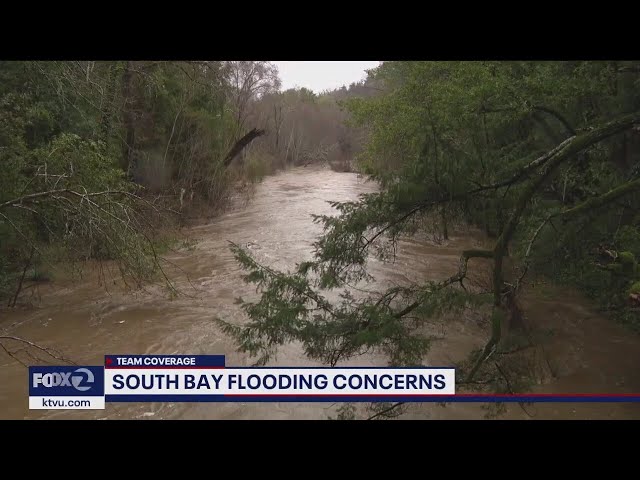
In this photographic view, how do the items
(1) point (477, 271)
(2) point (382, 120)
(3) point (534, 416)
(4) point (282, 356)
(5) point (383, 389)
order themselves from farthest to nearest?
(2) point (382, 120), (1) point (477, 271), (4) point (282, 356), (3) point (534, 416), (5) point (383, 389)

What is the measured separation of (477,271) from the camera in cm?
1046

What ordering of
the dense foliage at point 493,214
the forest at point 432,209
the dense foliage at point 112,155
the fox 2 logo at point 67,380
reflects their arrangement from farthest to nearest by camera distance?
the dense foliage at point 112,155, the forest at point 432,209, the dense foliage at point 493,214, the fox 2 logo at point 67,380

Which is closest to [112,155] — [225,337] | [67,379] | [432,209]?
[225,337]

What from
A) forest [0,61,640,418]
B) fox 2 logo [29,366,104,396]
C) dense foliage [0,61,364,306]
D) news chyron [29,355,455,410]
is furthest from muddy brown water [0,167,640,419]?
news chyron [29,355,455,410]

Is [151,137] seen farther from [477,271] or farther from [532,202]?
[532,202]

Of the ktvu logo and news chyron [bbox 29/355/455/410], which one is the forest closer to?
news chyron [bbox 29/355/455/410]

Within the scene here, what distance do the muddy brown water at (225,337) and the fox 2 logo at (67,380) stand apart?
1230 millimetres

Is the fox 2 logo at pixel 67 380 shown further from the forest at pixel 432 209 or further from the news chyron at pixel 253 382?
the forest at pixel 432 209

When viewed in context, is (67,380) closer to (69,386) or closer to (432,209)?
(69,386)

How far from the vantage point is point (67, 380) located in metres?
4.29

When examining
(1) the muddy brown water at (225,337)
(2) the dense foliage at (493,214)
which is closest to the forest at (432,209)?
(2) the dense foliage at (493,214)

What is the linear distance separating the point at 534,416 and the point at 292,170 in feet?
117

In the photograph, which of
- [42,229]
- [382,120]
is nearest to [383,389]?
[42,229]

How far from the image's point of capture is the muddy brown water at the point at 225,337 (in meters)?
5.76
